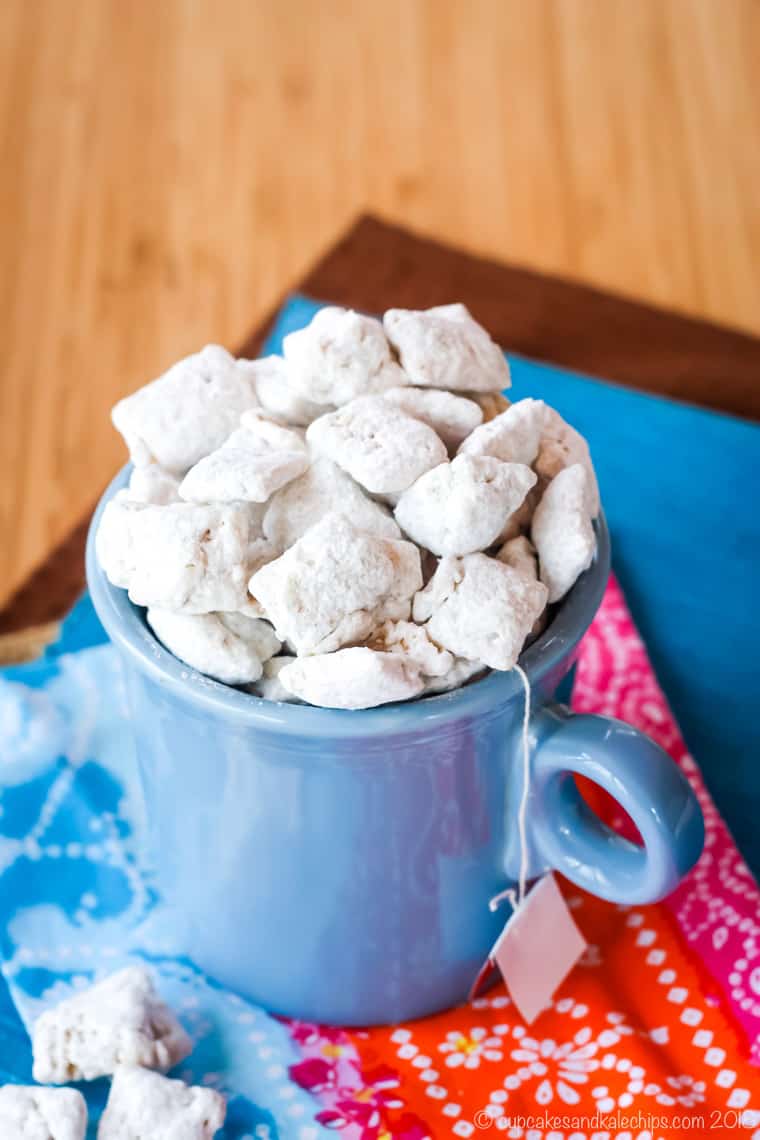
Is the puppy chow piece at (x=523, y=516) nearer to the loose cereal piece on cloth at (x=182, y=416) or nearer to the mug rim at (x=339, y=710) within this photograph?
the mug rim at (x=339, y=710)

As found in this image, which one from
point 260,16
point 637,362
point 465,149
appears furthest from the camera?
point 260,16

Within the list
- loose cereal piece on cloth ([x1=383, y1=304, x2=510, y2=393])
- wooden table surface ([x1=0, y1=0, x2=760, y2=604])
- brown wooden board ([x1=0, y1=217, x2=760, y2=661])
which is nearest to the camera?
loose cereal piece on cloth ([x1=383, y1=304, x2=510, y2=393])

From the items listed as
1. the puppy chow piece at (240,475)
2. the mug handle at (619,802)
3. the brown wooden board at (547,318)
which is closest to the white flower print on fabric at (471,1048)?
the mug handle at (619,802)

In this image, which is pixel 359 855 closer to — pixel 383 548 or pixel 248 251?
pixel 383 548

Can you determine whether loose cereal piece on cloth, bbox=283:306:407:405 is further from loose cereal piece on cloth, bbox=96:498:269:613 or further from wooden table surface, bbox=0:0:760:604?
wooden table surface, bbox=0:0:760:604

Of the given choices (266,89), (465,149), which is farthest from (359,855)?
(266,89)

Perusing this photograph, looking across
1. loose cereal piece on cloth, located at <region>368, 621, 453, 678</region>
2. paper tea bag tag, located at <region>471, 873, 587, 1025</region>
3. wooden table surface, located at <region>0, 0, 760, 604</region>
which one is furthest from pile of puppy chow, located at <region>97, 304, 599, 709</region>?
wooden table surface, located at <region>0, 0, 760, 604</region>

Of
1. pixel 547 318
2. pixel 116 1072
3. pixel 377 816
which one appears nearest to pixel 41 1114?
pixel 116 1072
